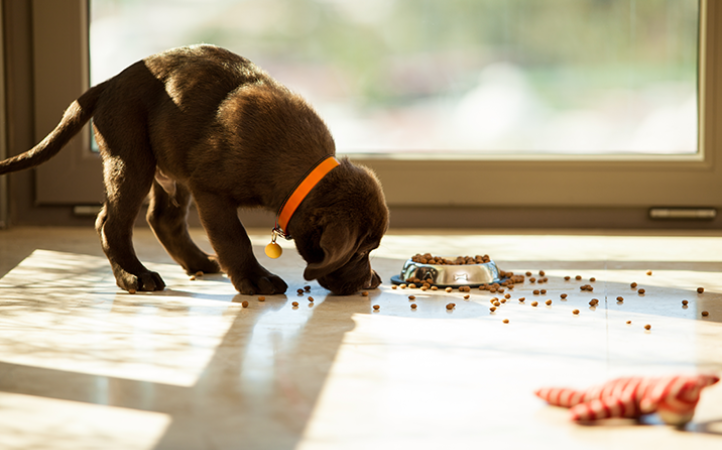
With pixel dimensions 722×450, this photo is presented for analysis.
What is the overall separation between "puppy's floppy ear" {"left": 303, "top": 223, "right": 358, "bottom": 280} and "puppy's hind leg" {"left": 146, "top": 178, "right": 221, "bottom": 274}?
2.72 ft

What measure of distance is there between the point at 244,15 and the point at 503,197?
190cm

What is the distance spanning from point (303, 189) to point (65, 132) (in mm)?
958

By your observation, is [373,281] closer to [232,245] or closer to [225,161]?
[232,245]

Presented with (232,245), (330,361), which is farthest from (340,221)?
(330,361)

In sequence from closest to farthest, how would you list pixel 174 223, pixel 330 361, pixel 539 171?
1. pixel 330 361
2. pixel 174 223
3. pixel 539 171

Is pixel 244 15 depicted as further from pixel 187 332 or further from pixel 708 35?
pixel 187 332

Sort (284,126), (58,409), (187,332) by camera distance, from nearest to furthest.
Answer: (58,409)
(187,332)
(284,126)

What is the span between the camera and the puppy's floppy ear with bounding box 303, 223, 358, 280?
2426mm

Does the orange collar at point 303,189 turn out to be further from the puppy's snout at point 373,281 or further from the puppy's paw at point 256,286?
the puppy's snout at point 373,281

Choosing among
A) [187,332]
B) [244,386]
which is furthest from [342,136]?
[244,386]

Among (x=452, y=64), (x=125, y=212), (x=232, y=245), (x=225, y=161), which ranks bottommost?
(x=232, y=245)

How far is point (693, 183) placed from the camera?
4508 millimetres

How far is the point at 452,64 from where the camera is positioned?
15.5 feet

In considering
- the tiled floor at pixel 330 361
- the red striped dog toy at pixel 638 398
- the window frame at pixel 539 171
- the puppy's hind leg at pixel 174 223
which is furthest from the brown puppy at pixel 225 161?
the window frame at pixel 539 171
